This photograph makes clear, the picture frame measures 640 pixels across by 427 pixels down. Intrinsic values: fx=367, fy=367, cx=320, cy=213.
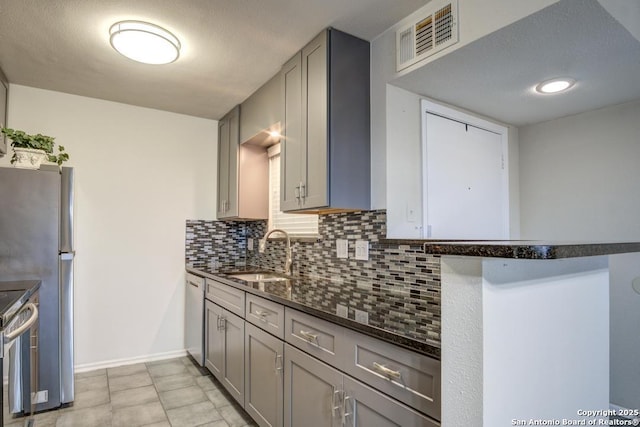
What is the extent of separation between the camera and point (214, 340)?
8.94 feet

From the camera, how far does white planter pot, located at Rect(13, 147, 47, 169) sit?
2.32 metres

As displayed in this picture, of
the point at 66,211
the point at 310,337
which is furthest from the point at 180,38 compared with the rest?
the point at 310,337

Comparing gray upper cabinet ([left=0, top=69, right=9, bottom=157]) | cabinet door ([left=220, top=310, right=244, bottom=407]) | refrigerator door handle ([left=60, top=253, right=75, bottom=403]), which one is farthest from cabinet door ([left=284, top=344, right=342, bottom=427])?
gray upper cabinet ([left=0, top=69, right=9, bottom=157])

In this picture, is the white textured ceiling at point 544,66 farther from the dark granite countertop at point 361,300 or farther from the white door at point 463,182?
the dark granite countertop at point 361,300

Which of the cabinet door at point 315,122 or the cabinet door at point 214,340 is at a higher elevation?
the cabinet door at point 315,122

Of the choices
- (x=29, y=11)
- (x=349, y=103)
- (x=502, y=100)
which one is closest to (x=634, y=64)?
(x=502, y=100)

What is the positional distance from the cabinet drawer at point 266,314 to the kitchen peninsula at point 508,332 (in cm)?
106

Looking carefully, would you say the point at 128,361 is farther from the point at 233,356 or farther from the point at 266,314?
the point at 266,314

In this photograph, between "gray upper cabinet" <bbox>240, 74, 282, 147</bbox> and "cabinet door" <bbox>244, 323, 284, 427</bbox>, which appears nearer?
"cabinet door" <bbox>244, 323, 284, 427</bbox>

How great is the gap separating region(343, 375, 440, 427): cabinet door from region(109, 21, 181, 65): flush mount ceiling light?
2.02m

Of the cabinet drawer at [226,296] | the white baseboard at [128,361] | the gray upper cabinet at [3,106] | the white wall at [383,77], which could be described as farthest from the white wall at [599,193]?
the gray upper cabinet at [3,106]

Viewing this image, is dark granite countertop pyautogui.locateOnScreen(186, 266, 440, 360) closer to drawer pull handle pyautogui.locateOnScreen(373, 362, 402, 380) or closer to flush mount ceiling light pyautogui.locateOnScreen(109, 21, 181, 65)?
drawer pull handle pyautogui.locateOnScreen(373, 362, 402, 380)

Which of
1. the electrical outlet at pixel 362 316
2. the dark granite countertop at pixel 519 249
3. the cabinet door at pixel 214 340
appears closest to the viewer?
the dark granite countertop at pixel 519 249

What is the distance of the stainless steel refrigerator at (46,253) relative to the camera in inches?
87.6
